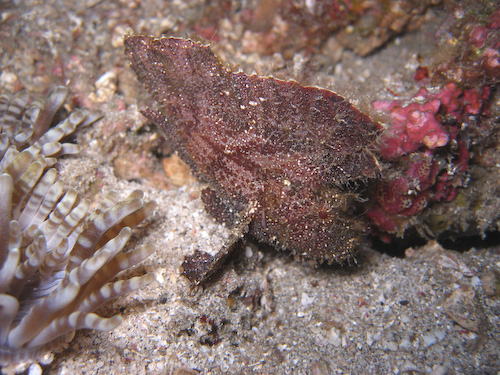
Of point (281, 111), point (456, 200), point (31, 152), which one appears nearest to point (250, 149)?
point (281, 111)

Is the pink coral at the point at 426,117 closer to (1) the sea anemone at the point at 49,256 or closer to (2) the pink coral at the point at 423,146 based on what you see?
(2) the pink coral at the point at 423,146

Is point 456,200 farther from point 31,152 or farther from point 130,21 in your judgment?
point 130,21

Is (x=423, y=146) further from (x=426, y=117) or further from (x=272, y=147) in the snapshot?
(x=272, y=147)

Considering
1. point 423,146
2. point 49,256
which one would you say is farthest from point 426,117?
point 49,256

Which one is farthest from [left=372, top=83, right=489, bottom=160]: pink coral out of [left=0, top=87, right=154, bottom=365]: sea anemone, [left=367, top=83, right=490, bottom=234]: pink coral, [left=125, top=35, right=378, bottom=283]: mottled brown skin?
[left=0, top=87, right=154, bottom=365]: sea anemone

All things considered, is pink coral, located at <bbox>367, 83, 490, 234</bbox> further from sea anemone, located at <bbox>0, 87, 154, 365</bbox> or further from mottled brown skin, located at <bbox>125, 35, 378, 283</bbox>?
sea anemone, located at <bbox>0, 87, 154, 365</bbox>

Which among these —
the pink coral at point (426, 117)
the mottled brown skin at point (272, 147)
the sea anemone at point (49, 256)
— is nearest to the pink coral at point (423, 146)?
the pink coral at point (426, 117)
